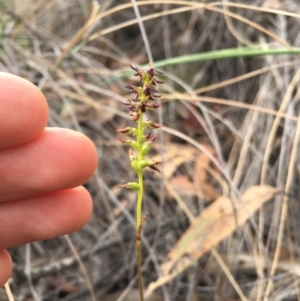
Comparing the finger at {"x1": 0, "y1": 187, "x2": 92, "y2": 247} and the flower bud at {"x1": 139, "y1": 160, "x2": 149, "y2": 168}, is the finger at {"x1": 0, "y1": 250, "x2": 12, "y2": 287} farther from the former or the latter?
the flower bud at {"x1": 139, "y1": 160, "x2": 149, "y2": 168}

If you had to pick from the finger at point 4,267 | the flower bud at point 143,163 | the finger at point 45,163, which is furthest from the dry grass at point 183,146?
the flower bud at point 143,163

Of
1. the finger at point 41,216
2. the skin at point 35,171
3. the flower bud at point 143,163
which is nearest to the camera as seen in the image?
the flower bud at point 143,163

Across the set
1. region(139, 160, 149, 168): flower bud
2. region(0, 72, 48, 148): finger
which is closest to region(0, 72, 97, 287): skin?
region(0, 72, 48, 148): finger

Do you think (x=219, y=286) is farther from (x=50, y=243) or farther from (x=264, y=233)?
(x=50, y=243)

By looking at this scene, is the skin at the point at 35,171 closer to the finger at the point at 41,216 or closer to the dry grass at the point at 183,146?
the finger at the point at 41,216

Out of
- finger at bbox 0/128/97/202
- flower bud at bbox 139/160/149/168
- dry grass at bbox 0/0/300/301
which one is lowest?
dry grass at bbox 0/0/300/301

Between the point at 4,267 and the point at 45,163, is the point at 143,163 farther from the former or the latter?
the point at 4,267

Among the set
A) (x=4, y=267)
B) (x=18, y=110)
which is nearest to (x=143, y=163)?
(x=18, y=110)
